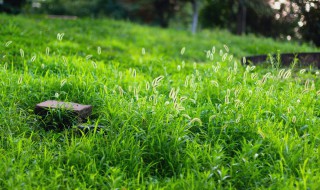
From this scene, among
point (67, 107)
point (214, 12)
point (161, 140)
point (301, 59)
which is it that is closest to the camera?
point (161, 140)

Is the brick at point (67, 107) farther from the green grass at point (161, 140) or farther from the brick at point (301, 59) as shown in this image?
the brick at point (301, 59)

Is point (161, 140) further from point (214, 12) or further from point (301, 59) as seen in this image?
point (214, 12)

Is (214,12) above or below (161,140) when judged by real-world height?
above

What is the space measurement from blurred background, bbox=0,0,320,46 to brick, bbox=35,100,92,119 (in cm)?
500

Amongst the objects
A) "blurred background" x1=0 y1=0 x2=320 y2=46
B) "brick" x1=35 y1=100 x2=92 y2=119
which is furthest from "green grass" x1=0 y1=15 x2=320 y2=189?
"blurred background" x1=0 y1=0 x2=320 y2=46

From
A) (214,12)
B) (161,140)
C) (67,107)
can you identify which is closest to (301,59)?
(161,140)

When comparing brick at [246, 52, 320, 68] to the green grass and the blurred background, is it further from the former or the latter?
the green grass

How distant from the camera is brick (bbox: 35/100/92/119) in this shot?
13.3ft

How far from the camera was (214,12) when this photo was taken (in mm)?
24203

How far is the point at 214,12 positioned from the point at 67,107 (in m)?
21.2

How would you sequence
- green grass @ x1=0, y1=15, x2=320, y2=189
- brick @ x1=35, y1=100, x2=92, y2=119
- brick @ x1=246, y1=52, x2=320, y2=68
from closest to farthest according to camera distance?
green grass @ x1=0, y1=15, x2=320, y2=189 → brick @ x1=35, y1=100, x2=92, y2=119 → brick @ x1=246, y1=52, x2=320, y2=68

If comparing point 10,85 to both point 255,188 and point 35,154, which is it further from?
point 255,188

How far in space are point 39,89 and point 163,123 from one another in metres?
1.72

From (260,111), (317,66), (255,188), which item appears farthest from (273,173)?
(317,66)
